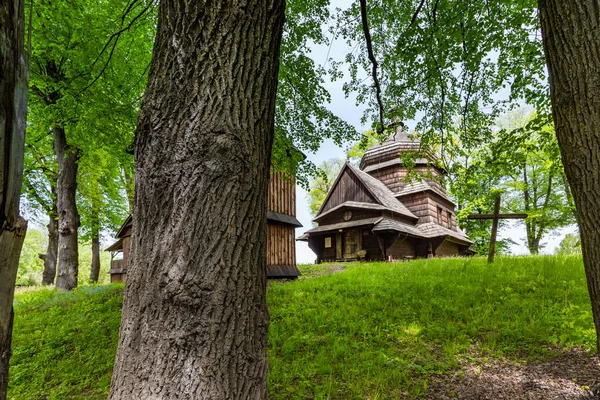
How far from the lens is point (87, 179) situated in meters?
16.2

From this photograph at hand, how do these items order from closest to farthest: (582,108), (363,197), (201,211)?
1. (201,211)
2. (582,108)
3. (363,197)

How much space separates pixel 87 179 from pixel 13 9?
59.4 feet

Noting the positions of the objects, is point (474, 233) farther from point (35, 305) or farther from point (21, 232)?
point (21, 232)

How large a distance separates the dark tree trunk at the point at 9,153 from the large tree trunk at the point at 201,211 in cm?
68

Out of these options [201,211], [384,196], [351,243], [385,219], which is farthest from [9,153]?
[384,196]

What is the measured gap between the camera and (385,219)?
1730 centimetres

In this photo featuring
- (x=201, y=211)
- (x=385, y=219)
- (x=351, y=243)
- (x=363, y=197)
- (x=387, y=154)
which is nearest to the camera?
(x=201, y=211)

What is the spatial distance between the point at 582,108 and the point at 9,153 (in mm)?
3182

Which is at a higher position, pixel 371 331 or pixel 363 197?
pixel 363 197

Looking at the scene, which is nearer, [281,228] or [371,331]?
[371,331]

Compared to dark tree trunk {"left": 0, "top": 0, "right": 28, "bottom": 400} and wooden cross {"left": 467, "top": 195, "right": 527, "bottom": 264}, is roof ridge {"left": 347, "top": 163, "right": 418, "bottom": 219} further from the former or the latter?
dark tree trunk {"left": 0, "top": 0, "right": 28, "bottom": 400}

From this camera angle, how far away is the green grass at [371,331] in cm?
391

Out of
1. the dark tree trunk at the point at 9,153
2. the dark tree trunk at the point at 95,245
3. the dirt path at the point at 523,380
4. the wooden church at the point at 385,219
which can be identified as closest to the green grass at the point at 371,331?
the dirt path at the point at 523,380

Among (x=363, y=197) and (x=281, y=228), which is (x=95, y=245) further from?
(x=363, y=197)
